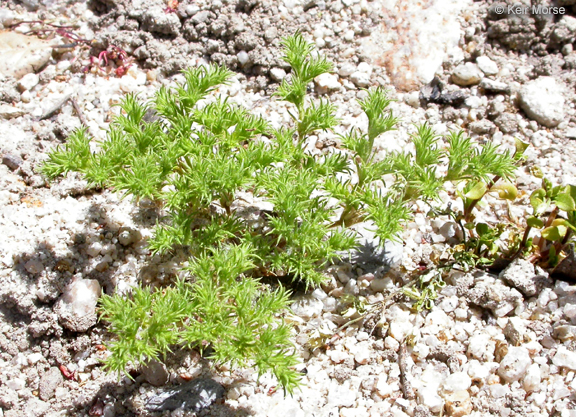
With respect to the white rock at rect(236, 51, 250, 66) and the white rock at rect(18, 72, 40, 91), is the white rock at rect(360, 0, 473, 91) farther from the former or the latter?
the white rock at rect(18, 72, 40, 91)

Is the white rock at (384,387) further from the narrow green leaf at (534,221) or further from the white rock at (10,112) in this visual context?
the white rock at (10,112)

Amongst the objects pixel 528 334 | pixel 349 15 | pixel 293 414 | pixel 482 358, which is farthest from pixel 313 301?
pixel 349 15

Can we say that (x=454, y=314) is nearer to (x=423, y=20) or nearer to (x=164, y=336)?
(x=164, y=336)

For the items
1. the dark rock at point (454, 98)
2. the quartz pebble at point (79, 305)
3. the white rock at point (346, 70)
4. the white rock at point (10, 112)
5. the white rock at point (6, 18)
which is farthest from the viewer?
the white rock at point (6, 18)

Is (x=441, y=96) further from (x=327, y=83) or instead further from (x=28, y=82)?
(x=28, y=82)

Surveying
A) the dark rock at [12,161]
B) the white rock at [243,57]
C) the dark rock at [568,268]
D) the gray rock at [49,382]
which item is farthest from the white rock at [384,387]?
the dark rock at [12,161]

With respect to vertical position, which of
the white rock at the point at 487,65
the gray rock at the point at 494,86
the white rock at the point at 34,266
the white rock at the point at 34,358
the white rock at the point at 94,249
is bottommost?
the white rock at the point at 34,358
